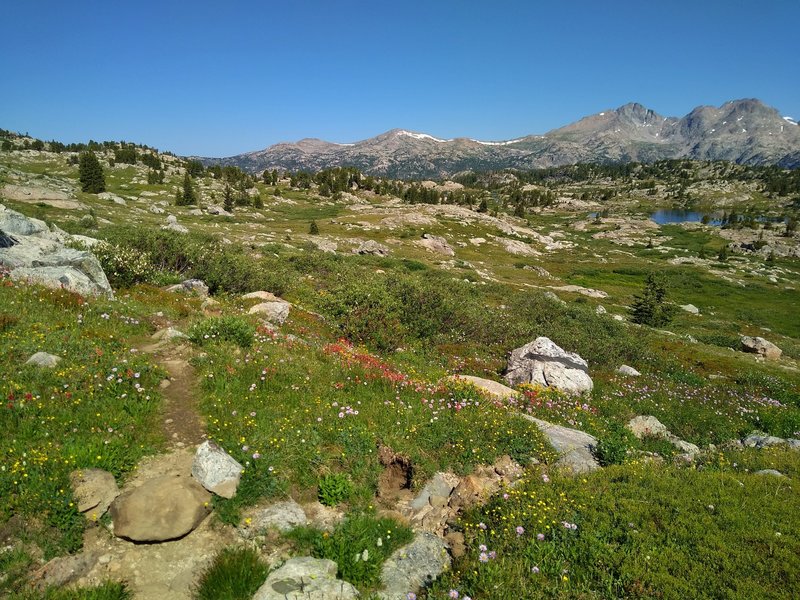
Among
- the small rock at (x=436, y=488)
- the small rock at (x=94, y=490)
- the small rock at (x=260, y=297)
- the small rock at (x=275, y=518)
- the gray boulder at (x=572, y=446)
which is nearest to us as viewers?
the small rock at (x=94, y=490)

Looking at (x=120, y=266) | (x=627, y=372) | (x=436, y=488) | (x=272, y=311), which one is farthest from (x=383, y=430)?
(x=627, y=372)

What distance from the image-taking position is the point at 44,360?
8555 millimetres

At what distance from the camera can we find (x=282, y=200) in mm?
131000

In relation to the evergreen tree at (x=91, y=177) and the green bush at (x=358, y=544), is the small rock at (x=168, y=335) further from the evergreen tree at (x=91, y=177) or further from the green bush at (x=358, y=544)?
the evergreen tree at (x=91, y=177)

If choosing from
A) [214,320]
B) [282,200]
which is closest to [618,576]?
[214,320]

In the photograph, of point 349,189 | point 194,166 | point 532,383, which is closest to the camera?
point 532,383

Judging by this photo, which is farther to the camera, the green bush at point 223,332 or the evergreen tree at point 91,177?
the evergreen tree at point 91,177

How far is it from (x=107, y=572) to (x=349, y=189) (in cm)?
17061

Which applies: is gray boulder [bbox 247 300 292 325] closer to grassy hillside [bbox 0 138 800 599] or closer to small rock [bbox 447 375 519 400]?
grassy hillside [bbox 0 138 800 599]

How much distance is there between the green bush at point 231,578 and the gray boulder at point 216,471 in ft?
4.22

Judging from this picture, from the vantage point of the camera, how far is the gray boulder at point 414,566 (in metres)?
5.95

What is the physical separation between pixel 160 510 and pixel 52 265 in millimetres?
12688

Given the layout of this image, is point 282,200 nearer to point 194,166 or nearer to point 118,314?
point 194,166

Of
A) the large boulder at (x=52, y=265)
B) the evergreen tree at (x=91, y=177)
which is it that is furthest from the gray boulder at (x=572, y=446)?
the evergreen tree at (x=91, y=177)
